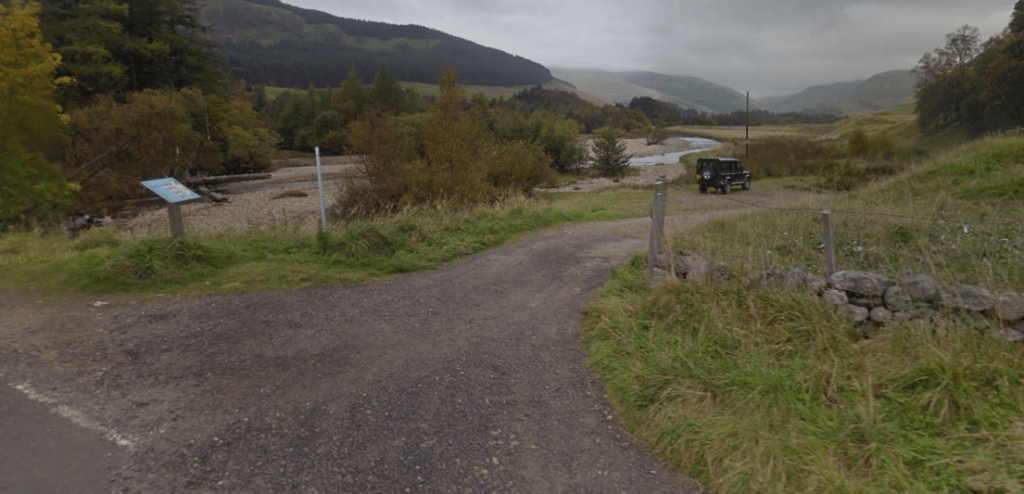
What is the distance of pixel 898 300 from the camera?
523 cm

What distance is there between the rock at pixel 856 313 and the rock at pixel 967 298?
64 centimetres

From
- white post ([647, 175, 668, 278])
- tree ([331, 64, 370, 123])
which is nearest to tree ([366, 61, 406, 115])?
tree ([331, 64, 370, 123])

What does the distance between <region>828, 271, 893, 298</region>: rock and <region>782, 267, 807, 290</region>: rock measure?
0.27 meters

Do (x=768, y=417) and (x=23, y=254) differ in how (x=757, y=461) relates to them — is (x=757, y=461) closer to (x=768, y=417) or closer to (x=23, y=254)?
(x=768, y=417)

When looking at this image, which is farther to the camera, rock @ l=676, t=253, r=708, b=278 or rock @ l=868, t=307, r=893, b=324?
rock @ l=676, t=253, r=708, b=278

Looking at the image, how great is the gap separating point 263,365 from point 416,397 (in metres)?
1.81

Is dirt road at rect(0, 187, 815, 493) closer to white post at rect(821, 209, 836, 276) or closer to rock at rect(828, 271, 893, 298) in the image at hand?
rock at rect(828, 271, 893, 298)

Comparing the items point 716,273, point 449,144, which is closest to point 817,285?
point 716,273

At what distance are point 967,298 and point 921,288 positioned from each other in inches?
14.3

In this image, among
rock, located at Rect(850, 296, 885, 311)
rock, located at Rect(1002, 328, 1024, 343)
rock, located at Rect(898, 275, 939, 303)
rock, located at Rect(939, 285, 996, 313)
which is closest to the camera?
rock, located at Rect(1002, 328, 1024, 343)

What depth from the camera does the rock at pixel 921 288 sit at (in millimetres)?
5113

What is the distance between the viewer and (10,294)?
7160 mm

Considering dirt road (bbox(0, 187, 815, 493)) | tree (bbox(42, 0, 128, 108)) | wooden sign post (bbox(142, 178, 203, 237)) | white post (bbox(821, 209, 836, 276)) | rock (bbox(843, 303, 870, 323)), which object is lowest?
dirt road (bbox(0, 187, 815, 493))

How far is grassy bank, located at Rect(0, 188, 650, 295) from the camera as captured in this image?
7.65 meters
